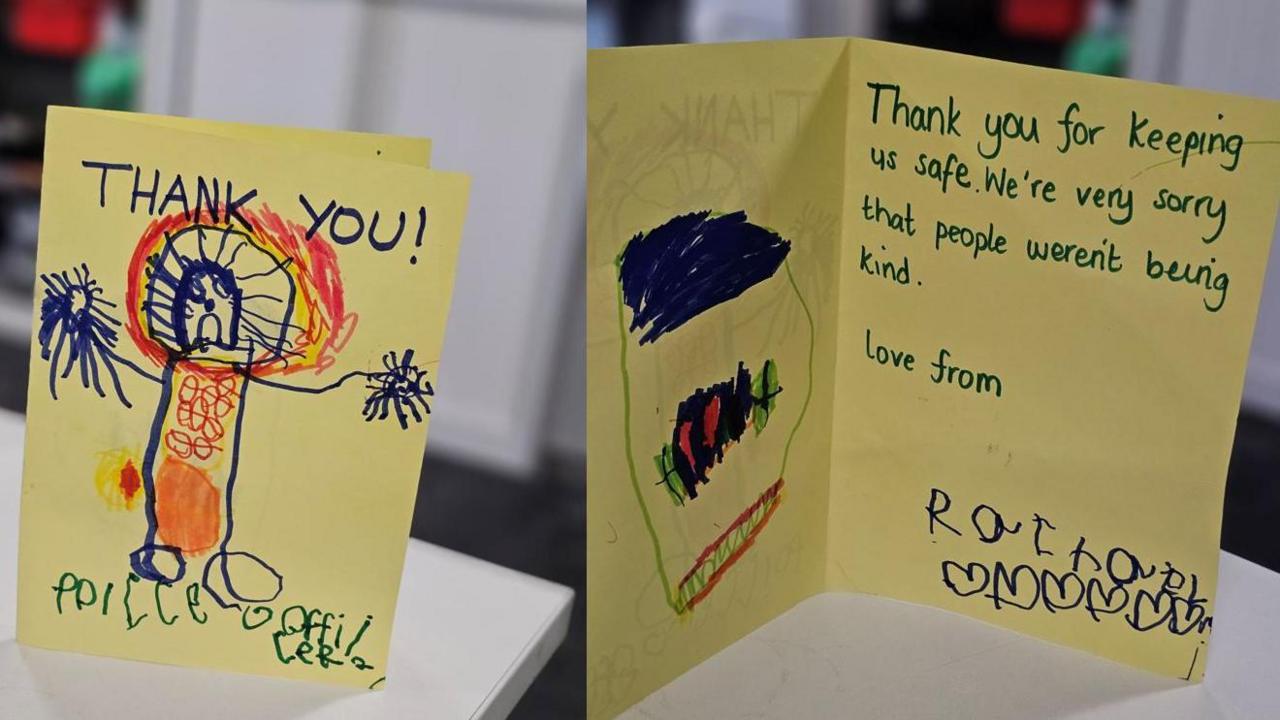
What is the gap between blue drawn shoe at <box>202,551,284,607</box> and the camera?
57 cm

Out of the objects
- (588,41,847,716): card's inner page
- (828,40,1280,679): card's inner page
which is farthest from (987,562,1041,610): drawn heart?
(588,41,847,716): card's inner page

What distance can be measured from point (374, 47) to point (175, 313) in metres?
1.88

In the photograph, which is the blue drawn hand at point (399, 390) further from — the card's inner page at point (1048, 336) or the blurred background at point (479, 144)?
the blurred background at point (479, 144)

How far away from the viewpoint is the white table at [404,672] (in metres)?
0.55

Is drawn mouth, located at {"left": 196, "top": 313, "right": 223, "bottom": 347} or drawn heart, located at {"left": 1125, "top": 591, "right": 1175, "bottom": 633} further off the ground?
drawn mouth, located at {"left": 196, "top": 313, "right": 223, "bottom": 347}

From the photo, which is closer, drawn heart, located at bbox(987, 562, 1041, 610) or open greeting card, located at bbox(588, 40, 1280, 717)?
open greeting card, located at bbox(588, 40, 1280, 717)

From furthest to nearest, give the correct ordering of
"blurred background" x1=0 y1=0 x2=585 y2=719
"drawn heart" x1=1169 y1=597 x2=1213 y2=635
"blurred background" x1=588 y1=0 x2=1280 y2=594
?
1. "blurred background" x1=588 y1=0 x2=1280 y2=594
2. "blurred background" x1=0 y1=0 x2=585 y2=719
3. "drawn heart" x1=1169 y1=597 x2=1213 y2=635

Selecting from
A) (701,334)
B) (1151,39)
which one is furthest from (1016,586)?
(1151,39)

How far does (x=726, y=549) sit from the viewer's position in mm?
627

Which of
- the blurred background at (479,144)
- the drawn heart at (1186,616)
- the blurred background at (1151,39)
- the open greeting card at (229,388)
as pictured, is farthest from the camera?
the blurred background at (1151,39)

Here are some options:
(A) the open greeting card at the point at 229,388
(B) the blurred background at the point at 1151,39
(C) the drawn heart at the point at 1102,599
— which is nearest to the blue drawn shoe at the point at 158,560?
(A) the open greeting card at the point at 229,388

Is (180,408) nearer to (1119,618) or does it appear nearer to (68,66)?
(1119,618)

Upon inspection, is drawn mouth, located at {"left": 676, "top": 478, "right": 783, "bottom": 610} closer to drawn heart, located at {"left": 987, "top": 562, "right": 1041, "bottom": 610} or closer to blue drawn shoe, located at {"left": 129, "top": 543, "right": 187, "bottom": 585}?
drawn heart, located at {"left": 987, "top": 562, "right": 1041, "bottom": 610}

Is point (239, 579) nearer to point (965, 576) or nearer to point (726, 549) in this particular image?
point (726, 549)
